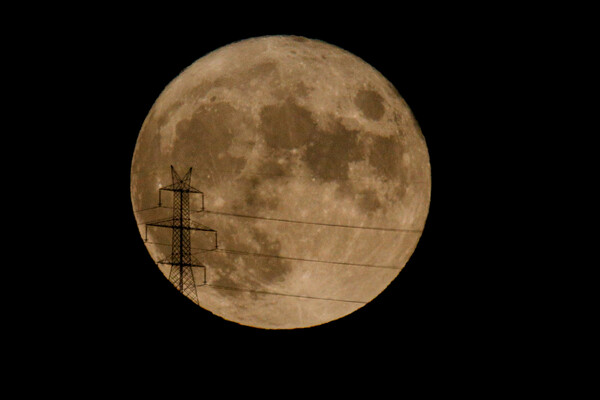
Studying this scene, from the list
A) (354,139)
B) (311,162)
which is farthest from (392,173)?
(311,162)

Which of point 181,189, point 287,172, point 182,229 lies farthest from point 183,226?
point 287,172

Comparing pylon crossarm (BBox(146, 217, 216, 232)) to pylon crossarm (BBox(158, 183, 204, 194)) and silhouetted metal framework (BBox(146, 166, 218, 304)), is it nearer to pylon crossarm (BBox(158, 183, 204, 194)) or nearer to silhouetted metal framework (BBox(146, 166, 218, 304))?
silhouetted metal framework (BBox(146, 166, 218, 304))

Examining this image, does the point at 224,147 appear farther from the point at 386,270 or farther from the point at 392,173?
the point at 386,270

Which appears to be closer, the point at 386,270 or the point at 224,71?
the point at 224,71

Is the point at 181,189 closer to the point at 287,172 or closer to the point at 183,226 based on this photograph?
the point at 183,226

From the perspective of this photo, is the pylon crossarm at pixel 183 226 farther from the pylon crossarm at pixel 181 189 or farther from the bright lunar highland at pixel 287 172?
the pylon crossarm at pixel 181 189

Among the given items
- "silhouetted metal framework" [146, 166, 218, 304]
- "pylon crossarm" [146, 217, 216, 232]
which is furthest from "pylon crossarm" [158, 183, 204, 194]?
"pylon crossarm" [146, 217, 216, 232]

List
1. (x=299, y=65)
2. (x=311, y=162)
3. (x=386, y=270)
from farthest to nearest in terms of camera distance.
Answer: (x=386, y=270) < (x=299, y=65) < (x=311, y=162)
